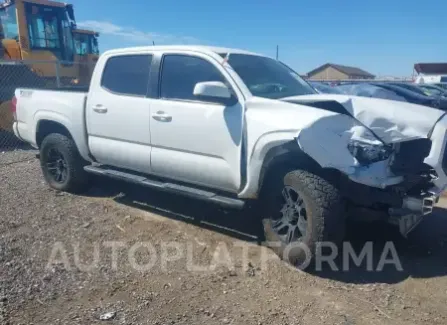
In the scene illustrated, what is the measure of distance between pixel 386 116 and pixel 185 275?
229cm

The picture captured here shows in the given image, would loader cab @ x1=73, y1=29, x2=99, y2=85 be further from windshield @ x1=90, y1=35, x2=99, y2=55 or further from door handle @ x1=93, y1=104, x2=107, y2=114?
door handle @ x1=93, y1=104, x2=107, y2=114

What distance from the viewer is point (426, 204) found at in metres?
3.48

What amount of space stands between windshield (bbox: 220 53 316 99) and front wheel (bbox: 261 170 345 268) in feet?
3.11

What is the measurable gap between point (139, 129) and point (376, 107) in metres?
2.59

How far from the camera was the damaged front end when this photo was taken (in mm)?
3443

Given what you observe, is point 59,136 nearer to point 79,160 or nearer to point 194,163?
point 79,160

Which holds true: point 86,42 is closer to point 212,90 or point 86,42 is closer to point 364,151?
point 212,90

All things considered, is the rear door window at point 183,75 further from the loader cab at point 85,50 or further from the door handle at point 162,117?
the loader cab at point 85,50

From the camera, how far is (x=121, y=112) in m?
5.03

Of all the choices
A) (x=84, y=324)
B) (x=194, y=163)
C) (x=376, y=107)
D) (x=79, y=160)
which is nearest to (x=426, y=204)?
(x=376, y=107)

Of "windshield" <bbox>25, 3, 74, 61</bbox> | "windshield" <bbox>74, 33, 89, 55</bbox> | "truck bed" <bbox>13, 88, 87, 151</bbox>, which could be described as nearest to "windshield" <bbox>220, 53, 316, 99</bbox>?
"truck bed" <bbox>13, 88, 87, 151</bbox>

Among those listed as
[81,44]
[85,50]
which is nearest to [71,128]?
[81,44]

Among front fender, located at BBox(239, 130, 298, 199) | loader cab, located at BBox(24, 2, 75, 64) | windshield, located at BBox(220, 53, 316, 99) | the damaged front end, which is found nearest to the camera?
the damaged front end

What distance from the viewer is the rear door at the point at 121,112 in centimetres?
489
